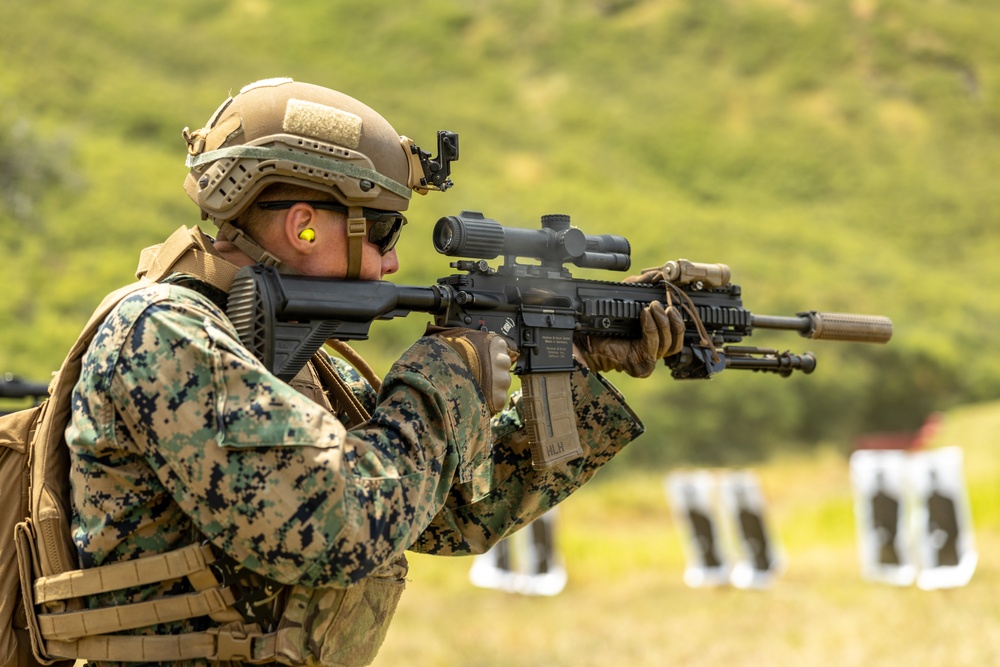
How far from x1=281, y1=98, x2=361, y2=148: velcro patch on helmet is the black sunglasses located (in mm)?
166

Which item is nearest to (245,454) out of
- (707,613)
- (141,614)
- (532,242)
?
A: (141,614)

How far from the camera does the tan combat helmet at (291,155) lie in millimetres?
2914

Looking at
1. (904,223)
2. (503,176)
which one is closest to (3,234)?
(503,176)

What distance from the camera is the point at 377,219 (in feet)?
10.2

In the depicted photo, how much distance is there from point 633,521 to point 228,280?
1619 centimetres

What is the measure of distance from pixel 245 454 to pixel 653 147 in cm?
2885

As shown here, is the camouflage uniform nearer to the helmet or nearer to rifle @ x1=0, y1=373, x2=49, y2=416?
the helmet

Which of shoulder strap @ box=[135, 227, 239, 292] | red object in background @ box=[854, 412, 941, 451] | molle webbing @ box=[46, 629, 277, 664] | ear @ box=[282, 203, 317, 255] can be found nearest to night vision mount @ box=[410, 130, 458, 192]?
ear @ box=[282, 203, 317, 255]

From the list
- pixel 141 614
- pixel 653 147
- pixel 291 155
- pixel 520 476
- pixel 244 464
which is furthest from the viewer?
pixel 653 147

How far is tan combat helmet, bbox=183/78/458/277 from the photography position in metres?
2.91

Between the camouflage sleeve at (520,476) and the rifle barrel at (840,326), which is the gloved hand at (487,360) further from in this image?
the rifle barrel at (840,326)

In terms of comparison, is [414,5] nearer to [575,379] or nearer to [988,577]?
[988,577]

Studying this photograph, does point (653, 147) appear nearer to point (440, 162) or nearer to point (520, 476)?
point (520, 476)

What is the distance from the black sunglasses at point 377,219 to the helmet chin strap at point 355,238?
0.02 meters
